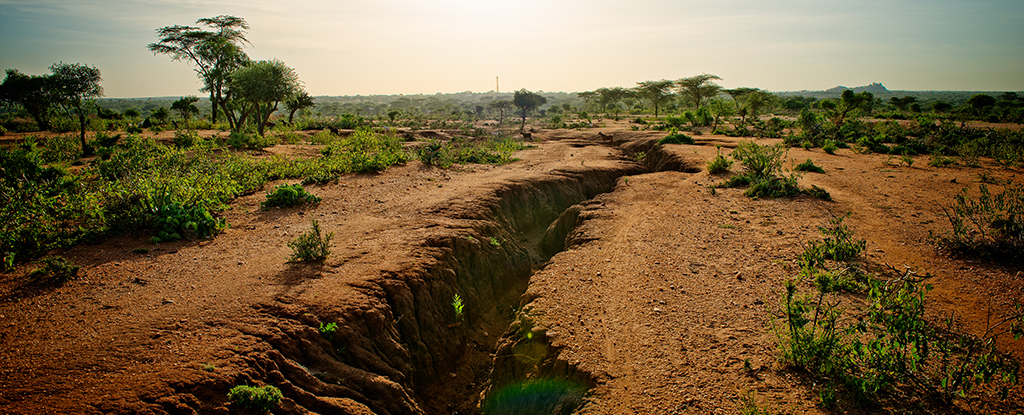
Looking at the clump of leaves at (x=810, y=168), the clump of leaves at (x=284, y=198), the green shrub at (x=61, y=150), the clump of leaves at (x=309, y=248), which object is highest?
the green shrub at (x=61, y=150)

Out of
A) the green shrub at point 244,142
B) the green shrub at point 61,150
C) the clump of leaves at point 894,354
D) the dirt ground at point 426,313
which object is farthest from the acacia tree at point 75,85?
the clump of leaves at point 894,354

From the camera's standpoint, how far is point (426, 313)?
5.72 m

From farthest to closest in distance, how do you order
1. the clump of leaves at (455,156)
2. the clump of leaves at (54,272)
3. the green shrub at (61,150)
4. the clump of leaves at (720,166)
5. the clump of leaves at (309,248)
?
the clump of leaves at (455,156), the clump of leaves at (720,166), the green shrub at (61,150), the clump of leaves at (309,248), the clump of leaves at (54,272)

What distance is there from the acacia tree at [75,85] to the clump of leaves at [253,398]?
14.3 metres

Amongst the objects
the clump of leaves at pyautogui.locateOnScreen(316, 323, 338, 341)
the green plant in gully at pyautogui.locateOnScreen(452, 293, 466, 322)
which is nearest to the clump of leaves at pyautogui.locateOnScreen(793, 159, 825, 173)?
the green plant in gully at pyautogui.locateOnScreen(452, 293, 466, 322)

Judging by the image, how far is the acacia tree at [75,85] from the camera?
39.5 feet

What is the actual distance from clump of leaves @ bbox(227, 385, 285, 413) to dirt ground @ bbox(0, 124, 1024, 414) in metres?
0.09

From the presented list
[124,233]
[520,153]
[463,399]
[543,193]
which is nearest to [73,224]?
[124,233]

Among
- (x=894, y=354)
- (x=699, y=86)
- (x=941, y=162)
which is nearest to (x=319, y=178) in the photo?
(x=894, y=354)

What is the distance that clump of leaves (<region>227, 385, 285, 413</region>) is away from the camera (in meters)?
3.32

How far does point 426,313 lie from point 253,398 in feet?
8.30

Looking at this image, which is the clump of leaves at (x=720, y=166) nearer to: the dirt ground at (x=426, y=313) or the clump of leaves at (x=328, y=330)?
the dirt ground at (x=426, y=313)

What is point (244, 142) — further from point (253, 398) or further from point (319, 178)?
point (253, 398)

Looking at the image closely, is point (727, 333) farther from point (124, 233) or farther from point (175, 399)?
point (124, 233)
